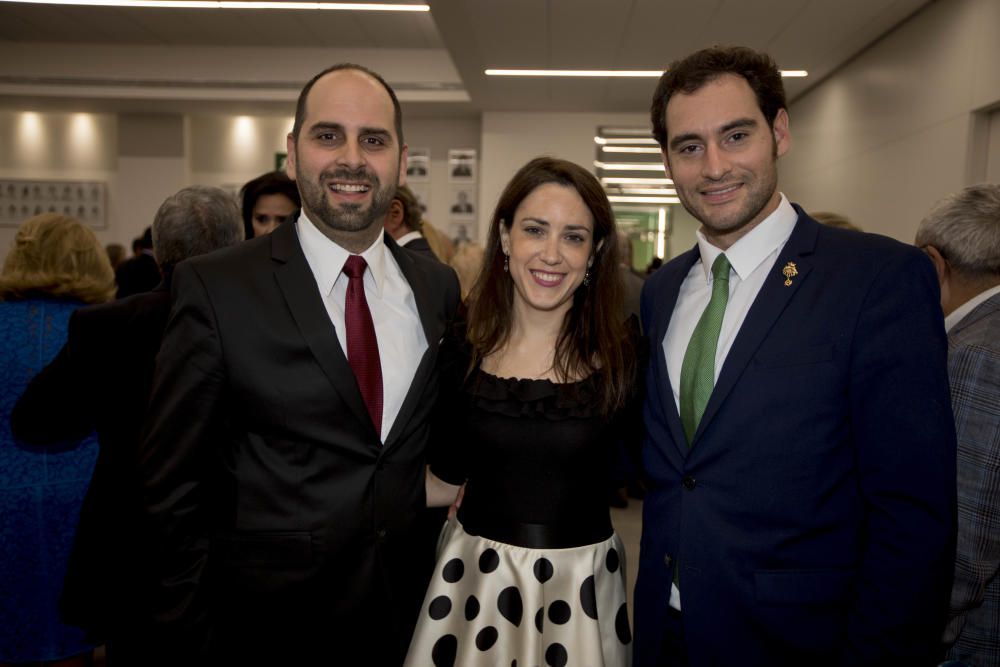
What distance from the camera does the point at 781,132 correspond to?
174 cm

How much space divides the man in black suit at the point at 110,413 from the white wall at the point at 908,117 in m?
5.08

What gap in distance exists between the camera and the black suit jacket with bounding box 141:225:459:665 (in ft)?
4.93

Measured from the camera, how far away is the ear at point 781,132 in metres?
1.72

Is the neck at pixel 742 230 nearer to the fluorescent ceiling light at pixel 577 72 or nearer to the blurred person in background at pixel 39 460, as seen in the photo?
the blurred person in background at pixel 39 460

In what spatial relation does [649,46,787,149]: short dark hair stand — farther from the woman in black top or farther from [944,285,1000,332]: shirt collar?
[944,285,1000,332]: shirt collar

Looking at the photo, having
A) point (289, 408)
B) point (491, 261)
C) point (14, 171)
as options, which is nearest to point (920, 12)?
point (491, 261)

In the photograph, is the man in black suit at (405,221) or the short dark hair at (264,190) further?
the man in black suit at (405,221)

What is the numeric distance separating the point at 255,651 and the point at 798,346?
1364 millimetres

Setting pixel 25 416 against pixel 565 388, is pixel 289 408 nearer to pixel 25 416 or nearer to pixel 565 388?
pixel 565 388

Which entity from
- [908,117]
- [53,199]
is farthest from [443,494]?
[53,199]

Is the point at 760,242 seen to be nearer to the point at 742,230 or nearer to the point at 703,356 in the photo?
the point at 742,230

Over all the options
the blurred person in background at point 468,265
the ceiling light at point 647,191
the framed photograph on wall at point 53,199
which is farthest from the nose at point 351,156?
the ceiling light at point 647,191

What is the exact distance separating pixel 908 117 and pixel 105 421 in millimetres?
6110

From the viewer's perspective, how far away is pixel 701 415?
5.10 ft
